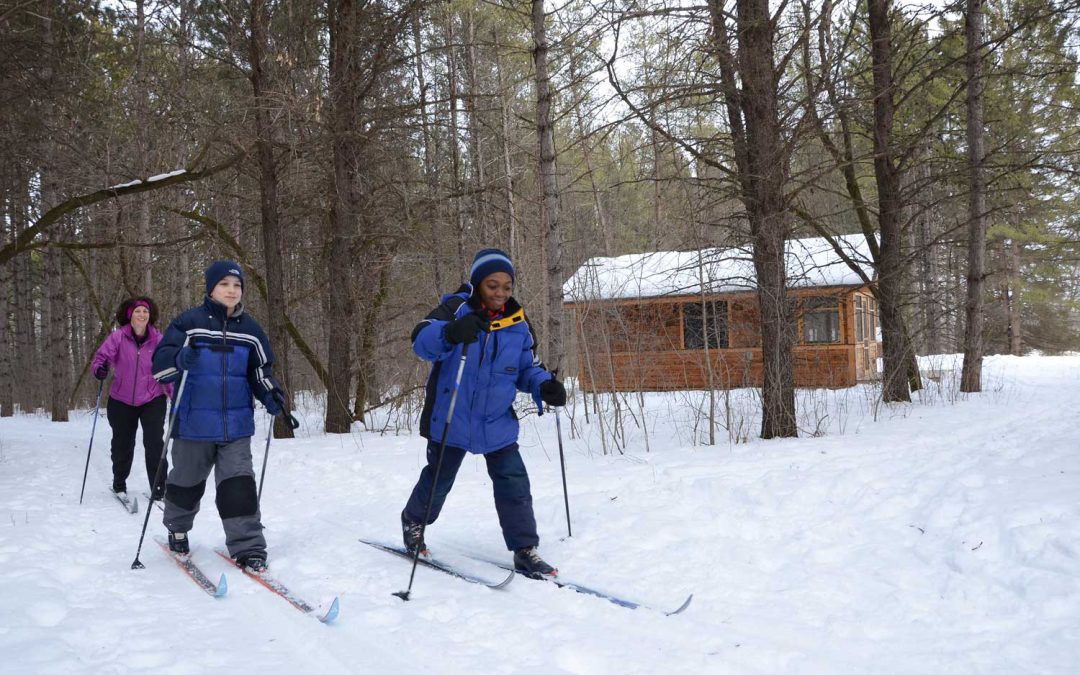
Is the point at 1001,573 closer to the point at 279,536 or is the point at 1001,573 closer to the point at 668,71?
the point at 279,536

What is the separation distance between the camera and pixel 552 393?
4332 mm

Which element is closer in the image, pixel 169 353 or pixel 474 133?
pixel 169 353

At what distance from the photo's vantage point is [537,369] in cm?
449

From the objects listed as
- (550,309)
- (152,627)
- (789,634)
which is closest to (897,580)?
(789,634)

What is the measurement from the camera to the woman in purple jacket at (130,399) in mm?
7188

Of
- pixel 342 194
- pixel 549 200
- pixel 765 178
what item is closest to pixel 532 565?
pixel 765 178

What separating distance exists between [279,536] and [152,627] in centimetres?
200

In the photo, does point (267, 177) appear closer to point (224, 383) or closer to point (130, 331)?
point (130, 331)

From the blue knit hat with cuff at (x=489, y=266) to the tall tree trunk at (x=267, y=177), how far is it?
6262 millimetres

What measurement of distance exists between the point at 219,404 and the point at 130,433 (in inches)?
131

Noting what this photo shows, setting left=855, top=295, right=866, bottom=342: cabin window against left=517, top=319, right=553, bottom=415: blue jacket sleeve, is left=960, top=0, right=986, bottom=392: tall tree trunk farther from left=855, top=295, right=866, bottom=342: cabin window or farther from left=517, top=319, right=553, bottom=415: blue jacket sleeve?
left=517, top=319, right=553, bottom=415: blue jacket sleeve

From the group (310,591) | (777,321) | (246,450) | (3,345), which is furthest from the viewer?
(3,345)

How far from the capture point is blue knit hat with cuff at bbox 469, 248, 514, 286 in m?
4.26

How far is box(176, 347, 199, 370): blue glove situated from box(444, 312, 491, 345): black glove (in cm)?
161
